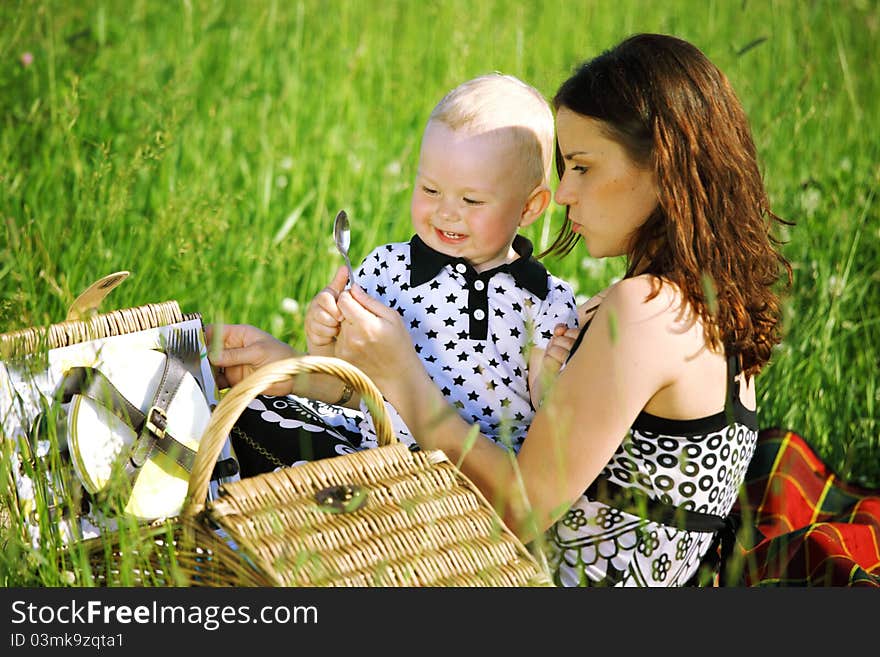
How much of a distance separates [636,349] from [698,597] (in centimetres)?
44

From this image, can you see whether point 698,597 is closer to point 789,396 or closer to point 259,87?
point 789,396

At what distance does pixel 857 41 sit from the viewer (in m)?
5.87

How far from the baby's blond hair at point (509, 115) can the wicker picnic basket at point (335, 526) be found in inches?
25.1

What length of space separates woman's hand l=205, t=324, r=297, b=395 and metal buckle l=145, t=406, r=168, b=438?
260mm

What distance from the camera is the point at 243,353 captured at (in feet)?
8.40

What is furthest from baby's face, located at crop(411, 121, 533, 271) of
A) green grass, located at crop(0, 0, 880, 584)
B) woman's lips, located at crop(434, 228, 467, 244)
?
green grass, located at crop(0, 0, 880, 584)

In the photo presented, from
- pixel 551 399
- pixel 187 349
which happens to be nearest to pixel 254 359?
pixel 187 349

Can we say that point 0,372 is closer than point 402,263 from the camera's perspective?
Yes

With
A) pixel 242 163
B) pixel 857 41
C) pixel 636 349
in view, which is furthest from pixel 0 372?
pixel 857 41

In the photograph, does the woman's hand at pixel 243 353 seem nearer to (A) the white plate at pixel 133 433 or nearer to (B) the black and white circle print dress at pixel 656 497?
(A) the white plate at pixel 133 433

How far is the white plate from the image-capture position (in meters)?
2.16

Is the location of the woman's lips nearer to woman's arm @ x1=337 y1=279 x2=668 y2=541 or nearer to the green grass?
woman's arm @ x1=337 y1=279 x2=668 y2=541

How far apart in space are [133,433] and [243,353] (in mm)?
379

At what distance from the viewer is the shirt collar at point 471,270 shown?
2.42 metres
